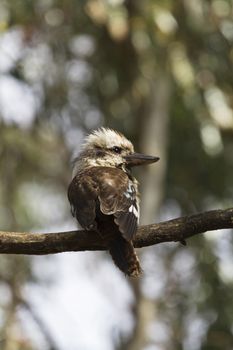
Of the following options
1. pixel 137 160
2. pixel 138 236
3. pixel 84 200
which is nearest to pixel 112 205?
pixel 84 200

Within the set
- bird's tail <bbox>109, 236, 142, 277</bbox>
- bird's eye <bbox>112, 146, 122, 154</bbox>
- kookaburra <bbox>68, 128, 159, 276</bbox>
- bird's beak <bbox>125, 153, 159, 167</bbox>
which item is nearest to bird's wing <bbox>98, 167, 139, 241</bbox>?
kookaburra <bbox>68, 128, 159, 276</bbox>

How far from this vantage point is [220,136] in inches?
316

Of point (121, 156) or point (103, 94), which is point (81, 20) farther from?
point (121, 156)

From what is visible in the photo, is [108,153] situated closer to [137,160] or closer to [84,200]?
[137,160]

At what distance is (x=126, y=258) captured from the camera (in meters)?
4.41

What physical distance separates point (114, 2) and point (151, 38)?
565 millimetres

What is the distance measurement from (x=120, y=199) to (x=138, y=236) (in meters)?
0.42

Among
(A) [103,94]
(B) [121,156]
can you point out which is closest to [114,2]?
(A) [103,94]

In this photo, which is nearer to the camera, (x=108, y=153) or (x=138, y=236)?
(x=138, y=236)

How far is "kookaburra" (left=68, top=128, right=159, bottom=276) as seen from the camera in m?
4.41

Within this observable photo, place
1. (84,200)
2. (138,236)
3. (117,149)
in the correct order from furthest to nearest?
(117,149) < (84,200) < (138,236)

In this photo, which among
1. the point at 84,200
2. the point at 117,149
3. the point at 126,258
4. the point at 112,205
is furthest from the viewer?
the point at 117,149

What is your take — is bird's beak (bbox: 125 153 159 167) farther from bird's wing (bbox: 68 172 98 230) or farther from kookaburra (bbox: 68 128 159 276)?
bird's wing (bbox: 68 172 98 230)

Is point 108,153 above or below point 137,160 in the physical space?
above
